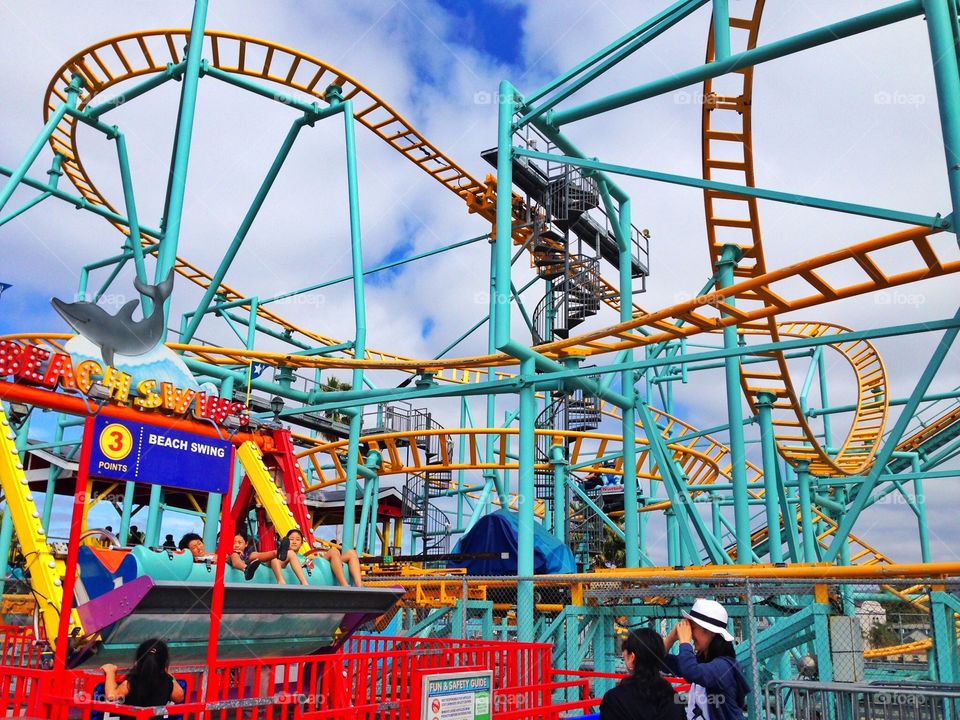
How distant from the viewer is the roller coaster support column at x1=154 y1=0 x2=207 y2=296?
34.8 feet

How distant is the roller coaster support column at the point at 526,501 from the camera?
8.30m

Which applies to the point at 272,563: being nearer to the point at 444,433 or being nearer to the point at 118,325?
the point at 118,325

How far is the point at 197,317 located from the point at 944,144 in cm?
1021

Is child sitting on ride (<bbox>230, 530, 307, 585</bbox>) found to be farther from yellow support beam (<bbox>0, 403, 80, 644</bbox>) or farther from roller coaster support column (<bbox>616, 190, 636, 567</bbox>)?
roller coaster support column (<bbox>616, 190, 636, 567</bbox>)

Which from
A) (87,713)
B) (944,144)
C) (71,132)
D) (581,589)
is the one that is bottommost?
(87,713)

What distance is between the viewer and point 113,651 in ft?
18.8

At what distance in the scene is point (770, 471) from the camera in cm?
1234

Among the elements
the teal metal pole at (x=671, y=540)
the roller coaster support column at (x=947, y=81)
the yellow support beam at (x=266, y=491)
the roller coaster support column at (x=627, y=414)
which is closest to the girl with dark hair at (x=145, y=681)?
the yellow support beam at (x=266, y=491)

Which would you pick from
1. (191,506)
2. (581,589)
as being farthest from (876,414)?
(191,506)

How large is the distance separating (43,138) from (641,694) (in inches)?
538

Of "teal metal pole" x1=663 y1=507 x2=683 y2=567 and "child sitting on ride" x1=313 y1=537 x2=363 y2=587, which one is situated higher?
"teal metal pole" x1=663 y1=507 x2=683 y2=567

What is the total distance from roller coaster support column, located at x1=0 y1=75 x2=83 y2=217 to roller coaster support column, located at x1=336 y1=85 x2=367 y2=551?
4.35m

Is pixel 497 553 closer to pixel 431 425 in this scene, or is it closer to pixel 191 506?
pixel 431 425

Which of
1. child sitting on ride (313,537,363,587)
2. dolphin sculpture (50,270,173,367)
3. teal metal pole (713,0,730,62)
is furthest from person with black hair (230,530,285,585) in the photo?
teal metal pole (713,0,730,62)
